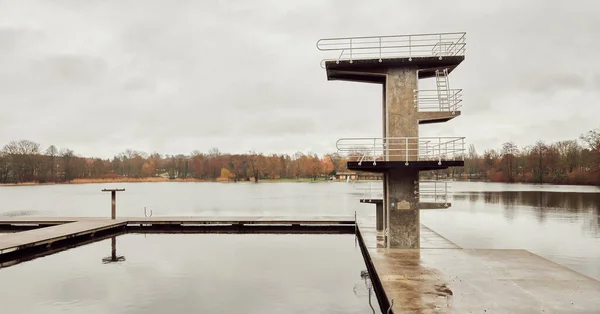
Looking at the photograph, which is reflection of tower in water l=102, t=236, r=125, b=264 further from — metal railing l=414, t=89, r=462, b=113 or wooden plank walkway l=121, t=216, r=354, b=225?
metal railing l=414, t=89, r=462, b=113

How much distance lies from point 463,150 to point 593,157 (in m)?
74.2

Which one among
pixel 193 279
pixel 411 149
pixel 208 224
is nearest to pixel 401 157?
pixel 411 149

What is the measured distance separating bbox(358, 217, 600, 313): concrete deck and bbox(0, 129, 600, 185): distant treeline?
199 feet

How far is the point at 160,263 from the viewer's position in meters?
17.7

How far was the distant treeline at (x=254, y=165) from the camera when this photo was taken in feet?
297

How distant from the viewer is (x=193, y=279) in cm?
1521

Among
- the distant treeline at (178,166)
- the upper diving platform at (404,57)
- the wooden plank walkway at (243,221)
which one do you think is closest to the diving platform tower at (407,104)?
the upper diving platform at (404,57)

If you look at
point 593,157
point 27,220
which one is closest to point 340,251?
point 27,220

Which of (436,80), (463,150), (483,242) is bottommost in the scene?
(483,242)

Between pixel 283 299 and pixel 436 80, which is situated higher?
pixel 436 80

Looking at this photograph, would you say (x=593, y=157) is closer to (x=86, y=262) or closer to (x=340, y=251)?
(x=340, y=251)

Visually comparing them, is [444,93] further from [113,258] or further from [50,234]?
[50,234]

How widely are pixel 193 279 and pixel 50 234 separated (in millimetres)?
9766

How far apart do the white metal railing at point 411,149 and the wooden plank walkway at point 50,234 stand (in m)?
13.9
